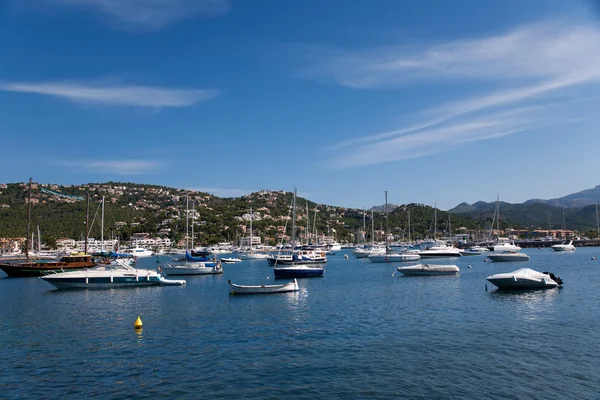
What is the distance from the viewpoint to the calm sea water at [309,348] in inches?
636

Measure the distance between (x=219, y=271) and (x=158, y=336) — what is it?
44941 mm

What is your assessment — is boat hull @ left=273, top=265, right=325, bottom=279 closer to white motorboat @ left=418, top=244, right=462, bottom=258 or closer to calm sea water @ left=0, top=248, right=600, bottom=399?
calm sea water @ left=0, top=248, right=600, bottom=399

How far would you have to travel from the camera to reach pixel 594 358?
18797 millimetres

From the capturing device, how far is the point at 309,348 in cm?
2150

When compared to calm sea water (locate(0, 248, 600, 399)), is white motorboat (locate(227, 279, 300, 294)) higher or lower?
higher

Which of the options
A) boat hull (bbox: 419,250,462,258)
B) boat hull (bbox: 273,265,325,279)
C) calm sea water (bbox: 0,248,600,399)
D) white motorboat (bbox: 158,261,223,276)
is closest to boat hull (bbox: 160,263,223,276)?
white motorboat (bbox: 158,261,223,276)

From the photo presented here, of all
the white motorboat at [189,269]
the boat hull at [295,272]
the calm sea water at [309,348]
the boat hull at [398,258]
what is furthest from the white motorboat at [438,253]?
the calm sea water at [309,348]

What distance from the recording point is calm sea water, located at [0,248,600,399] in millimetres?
16156

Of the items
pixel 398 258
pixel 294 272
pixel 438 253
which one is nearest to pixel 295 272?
pixel 294 272

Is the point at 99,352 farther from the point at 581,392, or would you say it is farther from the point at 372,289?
the point at 372,289

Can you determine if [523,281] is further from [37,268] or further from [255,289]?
[37,268]

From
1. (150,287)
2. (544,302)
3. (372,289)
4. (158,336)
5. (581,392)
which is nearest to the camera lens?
(581,392)

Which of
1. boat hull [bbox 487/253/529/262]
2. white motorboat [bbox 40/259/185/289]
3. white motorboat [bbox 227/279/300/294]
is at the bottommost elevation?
boat hull [bbox 487/253/529/262]

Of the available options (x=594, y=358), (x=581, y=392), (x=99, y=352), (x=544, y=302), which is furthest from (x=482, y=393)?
(x=544, y=302)
